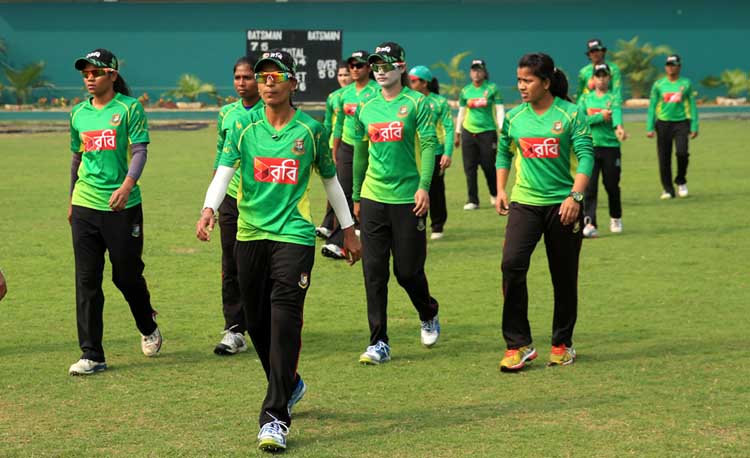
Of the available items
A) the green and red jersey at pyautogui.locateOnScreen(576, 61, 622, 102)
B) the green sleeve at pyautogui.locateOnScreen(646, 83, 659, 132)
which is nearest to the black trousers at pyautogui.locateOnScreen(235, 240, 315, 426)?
the green and red jersey at pyautogui.locateOnScreen(576, 61, 622, 102)

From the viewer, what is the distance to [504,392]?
7199 mm

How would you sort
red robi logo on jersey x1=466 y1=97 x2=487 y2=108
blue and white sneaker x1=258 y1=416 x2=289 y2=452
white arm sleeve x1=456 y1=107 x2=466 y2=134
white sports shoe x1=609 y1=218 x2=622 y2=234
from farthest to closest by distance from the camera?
white arm sleeve x1=456 y1=107 x2=466 y2=134 → red robi logo on jersey x1=466 y1=97 x2=487 y2=108 → white sports shoe x1=609 y1=218 x2=622 y2=234 → blue and white sneaker x1=258 y1=416 x2=289 y2=452

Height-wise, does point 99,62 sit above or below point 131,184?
above

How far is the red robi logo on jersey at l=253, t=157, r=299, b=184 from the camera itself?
6281mm

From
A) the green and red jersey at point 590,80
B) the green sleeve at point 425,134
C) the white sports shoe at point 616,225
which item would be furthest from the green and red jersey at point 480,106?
the green sleeve at point 425,134

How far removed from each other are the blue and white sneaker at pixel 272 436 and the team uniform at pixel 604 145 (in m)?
8.94

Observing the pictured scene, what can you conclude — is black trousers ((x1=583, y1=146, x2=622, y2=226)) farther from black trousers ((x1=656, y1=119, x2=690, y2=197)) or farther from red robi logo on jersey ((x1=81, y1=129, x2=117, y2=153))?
red robi logo on jersey ((x1=81, y1=129, x2=117, y2=153))

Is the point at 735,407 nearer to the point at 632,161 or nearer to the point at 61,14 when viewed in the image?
the point at 632,161

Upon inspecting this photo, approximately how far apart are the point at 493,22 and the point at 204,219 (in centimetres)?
4754

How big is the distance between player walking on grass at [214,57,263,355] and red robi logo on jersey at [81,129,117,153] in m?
0.80

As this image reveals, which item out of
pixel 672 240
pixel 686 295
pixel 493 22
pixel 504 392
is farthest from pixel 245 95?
pixel 493 22

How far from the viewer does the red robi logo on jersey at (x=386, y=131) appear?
843 cm

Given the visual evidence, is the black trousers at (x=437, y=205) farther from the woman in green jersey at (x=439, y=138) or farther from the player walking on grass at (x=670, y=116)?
the player walking on grass at (x=670, y=116)

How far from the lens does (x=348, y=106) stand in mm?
12844
